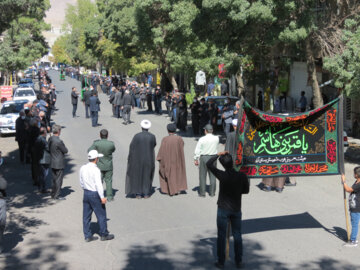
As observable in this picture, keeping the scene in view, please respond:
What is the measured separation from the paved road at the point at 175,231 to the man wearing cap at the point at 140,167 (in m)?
0.30

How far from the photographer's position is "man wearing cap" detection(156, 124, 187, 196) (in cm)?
1220

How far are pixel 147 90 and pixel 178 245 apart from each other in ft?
80.5

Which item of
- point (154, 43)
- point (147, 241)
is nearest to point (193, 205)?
point (147, 241)

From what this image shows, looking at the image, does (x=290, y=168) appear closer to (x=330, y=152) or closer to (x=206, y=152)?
(x=330, y=152)

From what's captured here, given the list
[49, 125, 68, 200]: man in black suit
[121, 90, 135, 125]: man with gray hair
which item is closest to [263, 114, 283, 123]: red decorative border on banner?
[49, 125, 68, 200]: man in black suit

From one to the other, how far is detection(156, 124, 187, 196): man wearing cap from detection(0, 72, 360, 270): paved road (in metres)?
0.29

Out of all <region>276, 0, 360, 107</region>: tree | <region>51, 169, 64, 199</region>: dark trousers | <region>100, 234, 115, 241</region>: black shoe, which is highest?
<region>276, 0, 360, 107</region>: tree

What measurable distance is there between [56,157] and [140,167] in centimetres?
189

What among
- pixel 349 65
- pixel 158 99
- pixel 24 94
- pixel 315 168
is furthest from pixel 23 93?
pixel 315 168

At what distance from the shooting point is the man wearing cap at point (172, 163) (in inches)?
480

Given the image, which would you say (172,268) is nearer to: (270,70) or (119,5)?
(270,70)

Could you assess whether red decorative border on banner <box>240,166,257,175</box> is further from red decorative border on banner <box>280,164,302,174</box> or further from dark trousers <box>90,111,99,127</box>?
dark trousers <box>90,111,99,127</box>

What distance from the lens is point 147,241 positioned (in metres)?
9.08

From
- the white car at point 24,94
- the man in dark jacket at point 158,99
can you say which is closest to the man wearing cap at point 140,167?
the man in dark jacket at point 158,99
